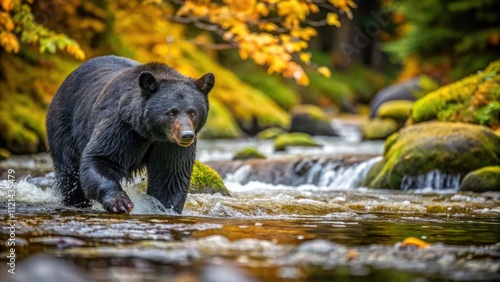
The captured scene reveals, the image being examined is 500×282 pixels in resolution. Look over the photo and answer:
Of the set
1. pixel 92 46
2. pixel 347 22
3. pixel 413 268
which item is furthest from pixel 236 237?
→ pixel 347 22

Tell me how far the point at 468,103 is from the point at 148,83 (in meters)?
6.86

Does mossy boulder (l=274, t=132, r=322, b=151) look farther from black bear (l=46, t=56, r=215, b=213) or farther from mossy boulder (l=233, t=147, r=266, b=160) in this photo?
black bear (l=46, t=56, r=215, b=213)

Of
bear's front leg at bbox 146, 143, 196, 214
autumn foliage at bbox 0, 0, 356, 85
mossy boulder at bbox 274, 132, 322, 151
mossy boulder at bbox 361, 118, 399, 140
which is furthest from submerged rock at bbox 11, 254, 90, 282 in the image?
mossy boulder at bbox 361, 118, 399, 140

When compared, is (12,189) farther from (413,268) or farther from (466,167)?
(466,167)

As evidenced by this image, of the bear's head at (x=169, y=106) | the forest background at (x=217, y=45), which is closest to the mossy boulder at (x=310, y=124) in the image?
the forest background at (x=217, y=45)

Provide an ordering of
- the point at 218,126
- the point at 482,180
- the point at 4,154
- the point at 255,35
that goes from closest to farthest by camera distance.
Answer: the point at 482,180, the point at 255,35, the point at 4,154, the point at 218,126

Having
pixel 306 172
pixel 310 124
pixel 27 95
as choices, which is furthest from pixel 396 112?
pixel 27 95

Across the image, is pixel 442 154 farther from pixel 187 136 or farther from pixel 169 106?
pixel 187 136

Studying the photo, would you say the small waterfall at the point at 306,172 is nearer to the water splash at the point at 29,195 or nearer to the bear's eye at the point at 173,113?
the water splash at the point at 29,195

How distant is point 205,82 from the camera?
7.09 metres

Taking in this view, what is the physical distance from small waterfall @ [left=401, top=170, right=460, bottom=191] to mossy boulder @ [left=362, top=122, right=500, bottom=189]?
5cm

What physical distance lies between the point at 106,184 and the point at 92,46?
11.0 meters

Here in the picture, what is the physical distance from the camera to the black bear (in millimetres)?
6859

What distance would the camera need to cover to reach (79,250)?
15.8 feet
